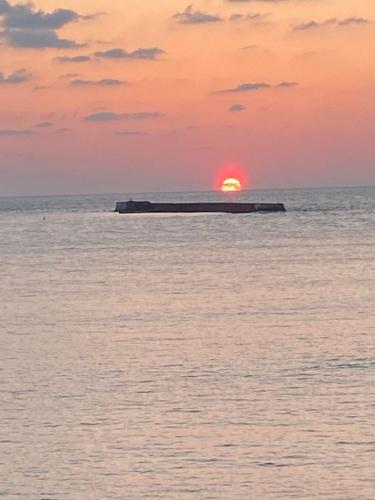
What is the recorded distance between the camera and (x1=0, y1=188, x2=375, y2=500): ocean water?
21828mm

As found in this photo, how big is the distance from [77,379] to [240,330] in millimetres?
10539

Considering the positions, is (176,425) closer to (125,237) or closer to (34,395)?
(34,395)

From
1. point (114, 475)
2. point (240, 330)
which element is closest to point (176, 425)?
point (114, 475)

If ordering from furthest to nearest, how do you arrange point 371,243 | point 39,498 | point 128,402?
point 371,243 → point 128,402 → point 39,498

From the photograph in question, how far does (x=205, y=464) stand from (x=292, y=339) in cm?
1589

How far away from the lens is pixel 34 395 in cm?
2955

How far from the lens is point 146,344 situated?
38.1 metres

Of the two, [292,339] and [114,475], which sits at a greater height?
[114,475]

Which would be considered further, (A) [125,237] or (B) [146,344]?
(A) [125,237]

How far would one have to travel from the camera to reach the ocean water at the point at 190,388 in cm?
2183

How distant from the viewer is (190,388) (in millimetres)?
29953

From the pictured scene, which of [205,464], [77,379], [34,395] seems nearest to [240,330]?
[77,379]

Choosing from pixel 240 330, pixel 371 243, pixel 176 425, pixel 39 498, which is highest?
pixel 39 498

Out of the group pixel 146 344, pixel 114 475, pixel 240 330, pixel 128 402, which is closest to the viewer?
pixel 114 475
